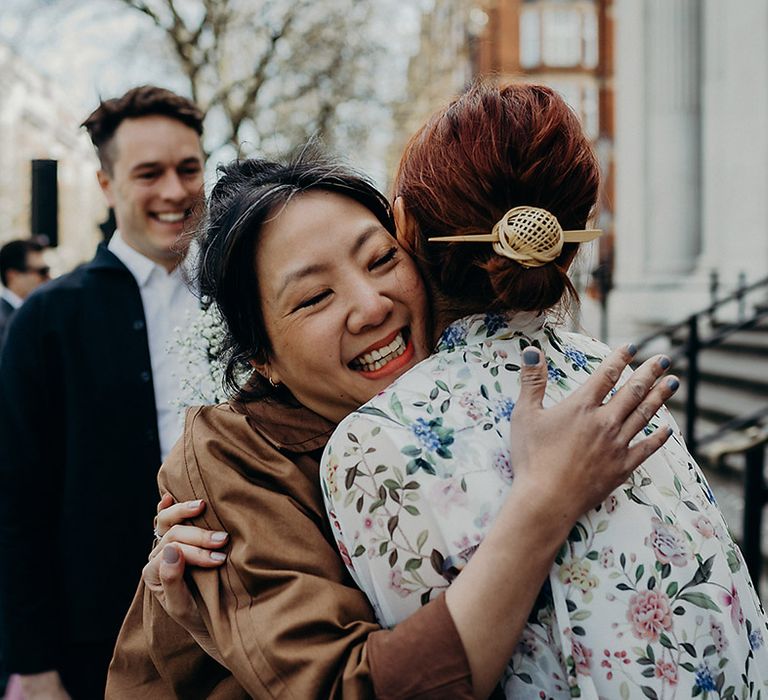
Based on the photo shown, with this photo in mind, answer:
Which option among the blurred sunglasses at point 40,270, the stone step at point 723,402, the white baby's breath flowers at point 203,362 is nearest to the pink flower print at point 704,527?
the white baby's breath flowers at point 203,362

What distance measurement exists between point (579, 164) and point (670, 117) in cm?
1179

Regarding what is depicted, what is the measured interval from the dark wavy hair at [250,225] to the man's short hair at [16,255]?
20.6 ft

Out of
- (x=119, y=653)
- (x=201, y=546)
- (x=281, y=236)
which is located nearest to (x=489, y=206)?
(x=281, y=236)

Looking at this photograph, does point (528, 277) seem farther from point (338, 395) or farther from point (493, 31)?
point (493, 31)

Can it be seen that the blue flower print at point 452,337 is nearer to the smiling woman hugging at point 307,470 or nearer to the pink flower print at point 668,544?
the smiling woman hugging at point 307,470

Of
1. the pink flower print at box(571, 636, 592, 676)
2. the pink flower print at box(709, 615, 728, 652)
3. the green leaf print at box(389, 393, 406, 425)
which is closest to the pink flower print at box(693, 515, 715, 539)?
the pink flower print at box(709, 615, 728, 652)

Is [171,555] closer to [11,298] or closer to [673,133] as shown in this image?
[11,298]

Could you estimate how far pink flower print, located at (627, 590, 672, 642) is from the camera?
1181 mm

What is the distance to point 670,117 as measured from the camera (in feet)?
39.2

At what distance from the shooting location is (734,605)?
4.14ft

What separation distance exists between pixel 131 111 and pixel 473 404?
7.26ft

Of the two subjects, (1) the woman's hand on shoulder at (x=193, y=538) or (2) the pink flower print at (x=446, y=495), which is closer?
(2) the pink flower print at (x=446, y=495)

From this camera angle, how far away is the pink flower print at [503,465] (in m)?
1.26

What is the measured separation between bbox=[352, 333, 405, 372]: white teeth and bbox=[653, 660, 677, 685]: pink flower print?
2.22 ft
